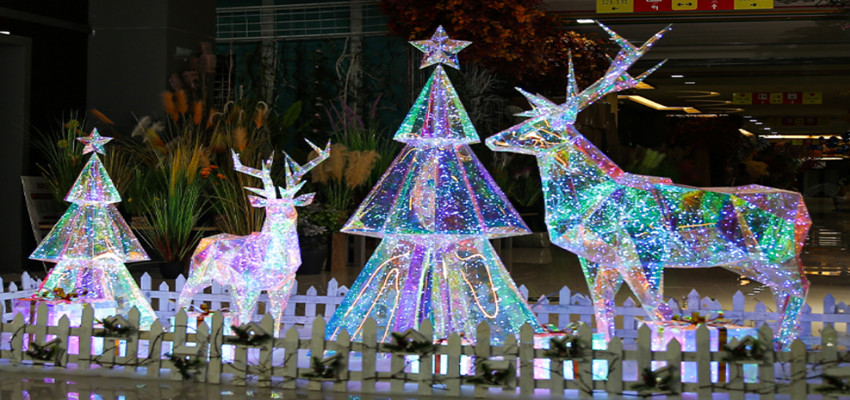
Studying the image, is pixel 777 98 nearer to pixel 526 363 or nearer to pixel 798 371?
pixel 798 371

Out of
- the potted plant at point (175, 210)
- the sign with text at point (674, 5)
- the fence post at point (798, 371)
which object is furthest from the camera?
the sign with text at point (674, 5)

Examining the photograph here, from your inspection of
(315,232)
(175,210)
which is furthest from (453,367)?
(175,210)

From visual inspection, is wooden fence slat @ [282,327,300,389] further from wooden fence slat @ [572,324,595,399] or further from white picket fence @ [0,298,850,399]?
wooden fence slat @ [572,324,595,399]

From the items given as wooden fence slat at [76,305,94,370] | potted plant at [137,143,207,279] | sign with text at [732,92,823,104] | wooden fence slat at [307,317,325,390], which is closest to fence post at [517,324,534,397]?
wooden fence slat at [307,317,325,390]

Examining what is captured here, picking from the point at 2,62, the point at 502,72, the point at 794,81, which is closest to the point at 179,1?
the point at 2,62

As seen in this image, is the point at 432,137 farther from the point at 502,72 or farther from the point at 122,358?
the point at 502,72

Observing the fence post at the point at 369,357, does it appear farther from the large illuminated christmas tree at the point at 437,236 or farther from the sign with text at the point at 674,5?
the sign with text at the point at 674,5

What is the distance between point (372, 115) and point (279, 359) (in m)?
5.71

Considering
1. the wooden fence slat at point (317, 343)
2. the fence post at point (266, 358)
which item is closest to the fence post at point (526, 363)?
the wooden fence slat at point (317, 343)

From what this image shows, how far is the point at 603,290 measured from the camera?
429cm

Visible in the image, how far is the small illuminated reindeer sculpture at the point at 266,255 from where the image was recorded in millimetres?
4543

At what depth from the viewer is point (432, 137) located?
4469mm

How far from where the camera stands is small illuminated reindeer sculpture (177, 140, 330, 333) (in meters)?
4.54

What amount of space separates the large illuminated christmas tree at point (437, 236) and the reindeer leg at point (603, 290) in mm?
335
